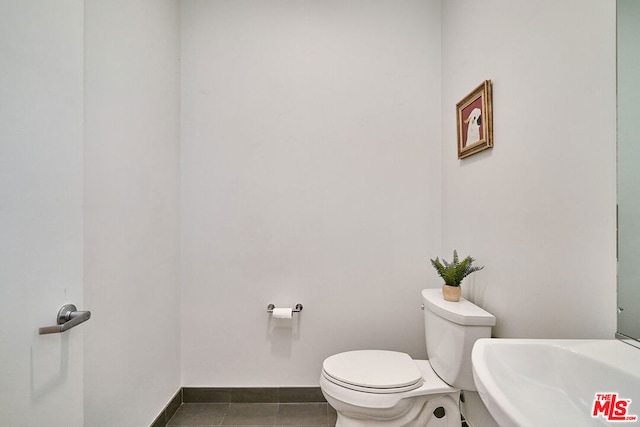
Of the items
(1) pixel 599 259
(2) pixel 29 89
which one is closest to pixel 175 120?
(2) pixel 29 89

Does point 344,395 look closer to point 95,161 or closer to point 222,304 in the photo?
point 222,304

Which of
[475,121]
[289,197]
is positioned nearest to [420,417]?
[289,197]

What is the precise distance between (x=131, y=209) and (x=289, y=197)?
32.7 inches

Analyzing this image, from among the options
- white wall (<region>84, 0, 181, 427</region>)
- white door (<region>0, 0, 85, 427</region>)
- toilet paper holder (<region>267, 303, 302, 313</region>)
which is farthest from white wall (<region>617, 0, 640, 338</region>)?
white wall (<region>84, 0, 181, 427</region>)

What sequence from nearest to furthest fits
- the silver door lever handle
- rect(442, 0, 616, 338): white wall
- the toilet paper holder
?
the silver door lever handle < rect(442, 0, 616, 338): white wall < the toilet paper holder

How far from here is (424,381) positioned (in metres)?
1.31

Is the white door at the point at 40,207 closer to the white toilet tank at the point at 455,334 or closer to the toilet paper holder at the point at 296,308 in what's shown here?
the toilet paper holder at the point at 296,308

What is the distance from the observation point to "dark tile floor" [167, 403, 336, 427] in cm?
160

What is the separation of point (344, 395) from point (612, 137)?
129cm

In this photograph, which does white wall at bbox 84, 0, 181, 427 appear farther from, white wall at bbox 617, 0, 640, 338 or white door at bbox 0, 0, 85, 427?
white wall at bbox 617, 0, 640, 338

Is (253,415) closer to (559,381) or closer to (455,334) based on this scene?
(455,334)

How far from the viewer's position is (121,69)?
127cm

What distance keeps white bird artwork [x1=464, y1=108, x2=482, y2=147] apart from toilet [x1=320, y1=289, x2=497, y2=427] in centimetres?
80

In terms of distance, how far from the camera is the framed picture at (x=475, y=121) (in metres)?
1.30
